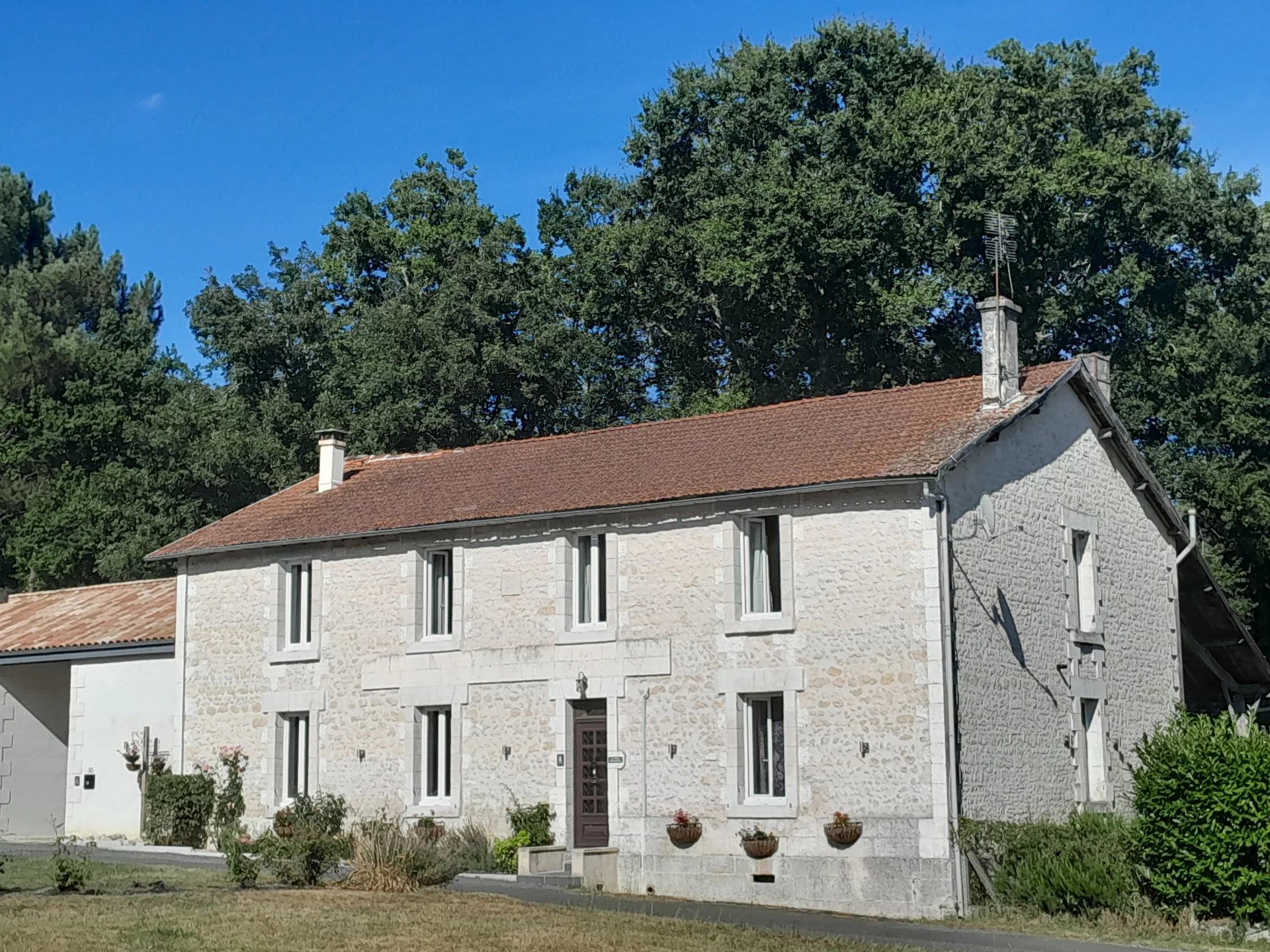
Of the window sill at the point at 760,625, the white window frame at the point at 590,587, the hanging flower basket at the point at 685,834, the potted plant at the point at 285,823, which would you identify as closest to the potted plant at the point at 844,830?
the hanging flower basket at the point at 685,834

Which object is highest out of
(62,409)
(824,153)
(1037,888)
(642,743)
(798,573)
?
(824,153)

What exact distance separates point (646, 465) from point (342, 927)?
1095 cm

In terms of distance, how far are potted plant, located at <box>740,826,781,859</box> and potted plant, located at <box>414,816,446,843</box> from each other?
15.3 ft

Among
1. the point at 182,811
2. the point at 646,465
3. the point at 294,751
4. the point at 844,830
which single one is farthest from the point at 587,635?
the point at 182,811

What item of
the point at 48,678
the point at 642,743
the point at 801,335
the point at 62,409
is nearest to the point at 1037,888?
the point at 642,743

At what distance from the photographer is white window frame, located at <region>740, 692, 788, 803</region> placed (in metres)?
21.4

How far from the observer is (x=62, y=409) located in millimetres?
47812

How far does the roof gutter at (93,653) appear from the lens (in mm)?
28078

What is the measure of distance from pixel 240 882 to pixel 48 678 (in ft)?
47.1

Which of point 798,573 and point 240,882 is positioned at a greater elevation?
point 798,573

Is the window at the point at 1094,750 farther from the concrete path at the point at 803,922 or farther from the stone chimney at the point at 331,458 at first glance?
the stone chimney at the point at 331,458

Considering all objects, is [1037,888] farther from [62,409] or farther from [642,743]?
[62,409]

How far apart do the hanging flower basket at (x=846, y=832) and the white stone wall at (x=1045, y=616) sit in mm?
1384

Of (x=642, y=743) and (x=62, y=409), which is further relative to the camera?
(x=62, y=409)
